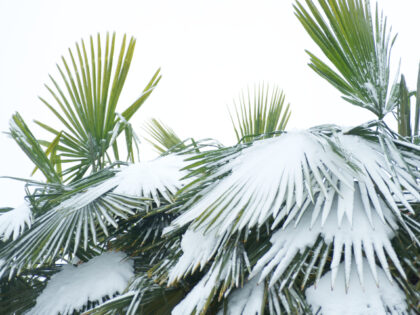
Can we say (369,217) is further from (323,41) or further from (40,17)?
(40,17)

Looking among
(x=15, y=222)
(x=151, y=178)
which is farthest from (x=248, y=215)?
(x=15, y=222)

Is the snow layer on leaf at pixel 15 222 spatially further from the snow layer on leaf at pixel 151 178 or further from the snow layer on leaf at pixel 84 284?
the snow layer on leaf at pixel 151 178

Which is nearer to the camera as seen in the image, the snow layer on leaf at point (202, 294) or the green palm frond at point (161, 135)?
the snow layer on leaf at point (202, 294)

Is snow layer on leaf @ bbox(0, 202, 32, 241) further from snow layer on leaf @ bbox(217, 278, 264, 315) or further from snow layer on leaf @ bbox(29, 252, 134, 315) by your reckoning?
snow layer on leaf @ bbox(217, 278, 264, 315)

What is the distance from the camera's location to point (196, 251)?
4.01ft

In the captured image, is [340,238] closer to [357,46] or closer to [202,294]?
[202,294]

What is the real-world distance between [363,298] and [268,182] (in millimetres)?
331

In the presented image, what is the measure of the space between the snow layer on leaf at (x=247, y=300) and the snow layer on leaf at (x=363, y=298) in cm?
14

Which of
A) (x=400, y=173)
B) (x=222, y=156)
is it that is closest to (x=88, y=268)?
(x=222, y=156)

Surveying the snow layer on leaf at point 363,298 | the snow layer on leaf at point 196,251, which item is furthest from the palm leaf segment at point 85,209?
the snow layer on leaf at point 363,298

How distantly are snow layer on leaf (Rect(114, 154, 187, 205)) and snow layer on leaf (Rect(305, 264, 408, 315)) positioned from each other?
0.64 m

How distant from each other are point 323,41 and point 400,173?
48 cm

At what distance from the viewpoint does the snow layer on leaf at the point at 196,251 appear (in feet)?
3.89

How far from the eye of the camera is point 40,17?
32.4 feet
